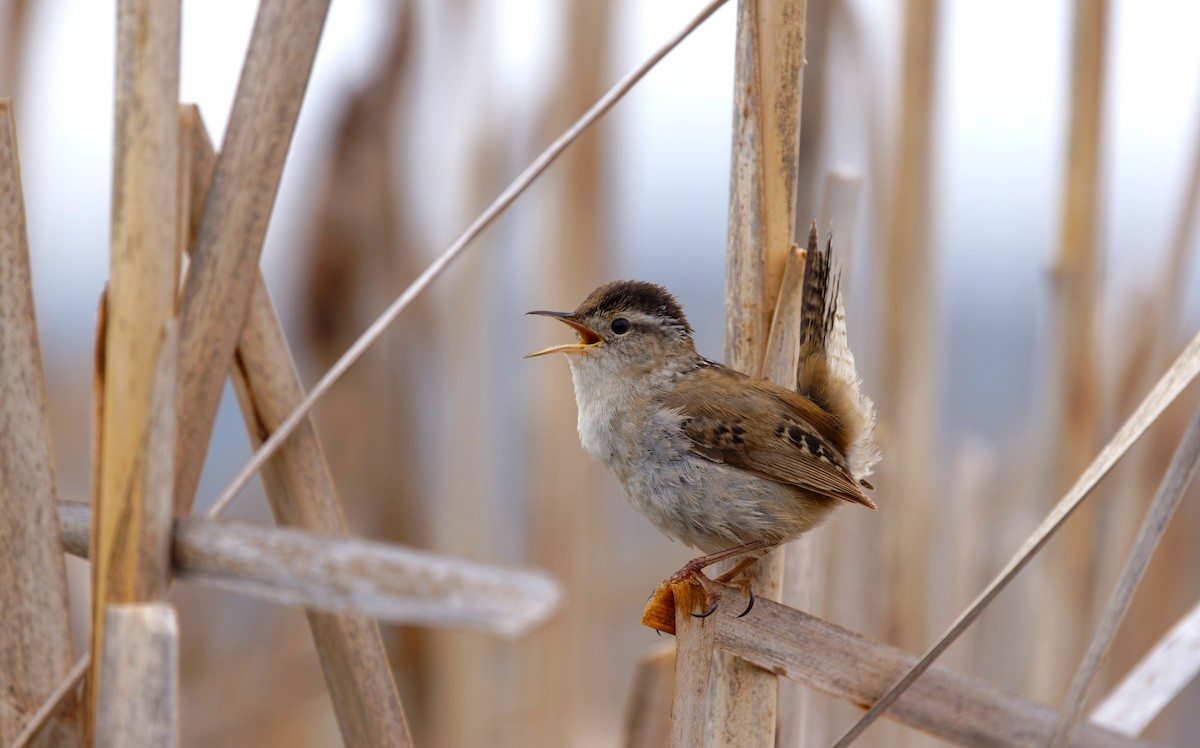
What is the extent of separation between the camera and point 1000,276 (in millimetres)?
5633

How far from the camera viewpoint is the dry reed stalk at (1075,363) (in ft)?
6.42

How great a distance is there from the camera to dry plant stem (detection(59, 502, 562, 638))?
2.65 ft

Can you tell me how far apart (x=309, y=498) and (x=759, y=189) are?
0.63m

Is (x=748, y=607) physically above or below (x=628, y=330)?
below

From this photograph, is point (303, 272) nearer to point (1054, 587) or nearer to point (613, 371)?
point (613, 371)

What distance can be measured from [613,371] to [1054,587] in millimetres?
1089

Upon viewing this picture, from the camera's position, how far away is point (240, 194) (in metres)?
1.06

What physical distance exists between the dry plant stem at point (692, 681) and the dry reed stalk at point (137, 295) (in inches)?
23.0

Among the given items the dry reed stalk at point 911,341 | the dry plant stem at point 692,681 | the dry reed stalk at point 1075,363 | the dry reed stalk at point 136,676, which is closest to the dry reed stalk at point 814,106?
the dry reed stalk at point 911,341

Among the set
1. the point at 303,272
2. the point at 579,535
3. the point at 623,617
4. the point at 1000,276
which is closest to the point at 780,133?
the point at 579,535

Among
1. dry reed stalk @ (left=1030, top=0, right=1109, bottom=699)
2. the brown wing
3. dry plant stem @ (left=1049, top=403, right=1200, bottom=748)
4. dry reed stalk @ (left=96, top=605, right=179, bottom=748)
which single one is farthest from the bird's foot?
dry reed stalk @ (left=1030, top=0, right=1109, bottom=699)

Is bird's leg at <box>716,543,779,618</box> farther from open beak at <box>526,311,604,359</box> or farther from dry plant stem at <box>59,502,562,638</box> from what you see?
dry plant stem at <box>59,502,562,638</box>

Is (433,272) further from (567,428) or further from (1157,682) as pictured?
(567,428)

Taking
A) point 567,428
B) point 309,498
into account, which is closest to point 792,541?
point 309,498
